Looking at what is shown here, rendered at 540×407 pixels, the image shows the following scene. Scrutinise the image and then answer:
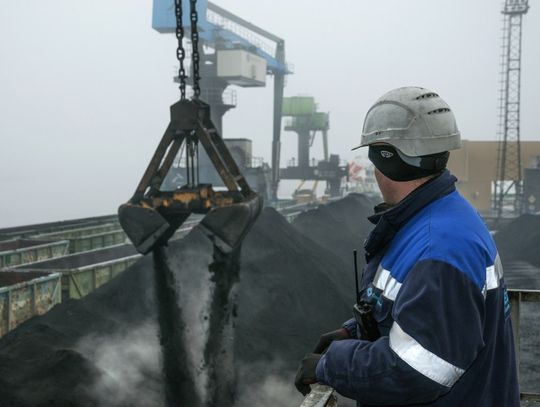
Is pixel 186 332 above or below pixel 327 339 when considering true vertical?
below

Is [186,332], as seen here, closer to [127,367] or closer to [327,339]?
[127,367]

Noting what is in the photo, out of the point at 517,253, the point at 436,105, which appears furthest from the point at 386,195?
the point at 517,253

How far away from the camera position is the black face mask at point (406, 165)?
5.92ft

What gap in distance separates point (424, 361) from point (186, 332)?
7617 mm

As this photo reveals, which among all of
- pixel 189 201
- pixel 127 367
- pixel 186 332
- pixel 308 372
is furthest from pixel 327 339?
pixel 186 332

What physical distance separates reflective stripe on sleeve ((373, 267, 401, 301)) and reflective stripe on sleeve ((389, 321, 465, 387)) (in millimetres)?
144

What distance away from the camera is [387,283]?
169cm

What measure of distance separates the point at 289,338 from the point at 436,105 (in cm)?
798

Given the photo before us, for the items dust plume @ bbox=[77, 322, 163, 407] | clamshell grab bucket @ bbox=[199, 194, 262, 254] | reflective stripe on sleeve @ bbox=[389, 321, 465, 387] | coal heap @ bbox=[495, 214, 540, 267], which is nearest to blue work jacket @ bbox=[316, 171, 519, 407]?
reflective stripe on sleeve @ bbox=[389, 321, 465, 387]

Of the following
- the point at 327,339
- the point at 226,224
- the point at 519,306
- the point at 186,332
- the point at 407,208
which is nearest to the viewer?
the point at 407,208

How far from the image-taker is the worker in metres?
1.48

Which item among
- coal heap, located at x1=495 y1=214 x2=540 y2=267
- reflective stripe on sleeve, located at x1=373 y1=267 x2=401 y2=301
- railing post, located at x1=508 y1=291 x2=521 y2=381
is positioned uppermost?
reflective stripe on sleeve, located at x1=373 y1=267 x2=401 y2=301

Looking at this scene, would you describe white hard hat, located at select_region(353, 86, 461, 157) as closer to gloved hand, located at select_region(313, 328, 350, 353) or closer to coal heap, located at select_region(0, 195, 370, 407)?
gloved hand, located at select_region(313, 328, 350, 353)

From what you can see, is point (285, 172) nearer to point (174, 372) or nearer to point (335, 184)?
point (335, 184)
